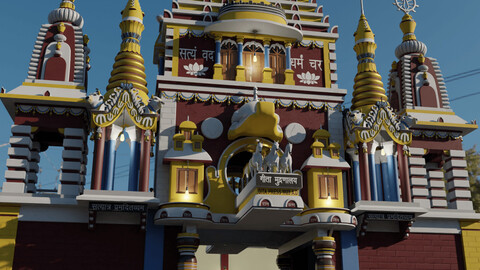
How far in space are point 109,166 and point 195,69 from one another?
6.57 meters

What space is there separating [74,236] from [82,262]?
3.86 ft

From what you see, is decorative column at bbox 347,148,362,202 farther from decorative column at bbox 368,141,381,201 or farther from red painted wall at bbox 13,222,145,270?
red painted wall at bbox 13,222,145,270

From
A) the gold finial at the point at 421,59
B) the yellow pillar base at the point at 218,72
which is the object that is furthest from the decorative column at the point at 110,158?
the gold finial at the point at 421,59

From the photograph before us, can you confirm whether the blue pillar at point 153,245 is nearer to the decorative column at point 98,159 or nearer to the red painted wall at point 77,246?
the red painted wall at point 77,246

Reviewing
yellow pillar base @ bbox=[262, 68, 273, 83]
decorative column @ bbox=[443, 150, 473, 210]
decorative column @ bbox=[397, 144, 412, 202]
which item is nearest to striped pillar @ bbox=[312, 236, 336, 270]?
decorative column @ bbox=[397, 144, 412, 202]

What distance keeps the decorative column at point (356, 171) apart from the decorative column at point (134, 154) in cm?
1014

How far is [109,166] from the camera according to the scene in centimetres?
2402

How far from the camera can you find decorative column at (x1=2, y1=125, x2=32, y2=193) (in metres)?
23.7

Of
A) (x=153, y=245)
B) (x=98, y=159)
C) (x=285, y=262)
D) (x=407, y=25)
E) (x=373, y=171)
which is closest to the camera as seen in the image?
(x=153, y=245)

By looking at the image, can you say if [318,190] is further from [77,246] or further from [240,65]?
[77,246]

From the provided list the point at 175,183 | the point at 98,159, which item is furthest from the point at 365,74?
the point at 98,159

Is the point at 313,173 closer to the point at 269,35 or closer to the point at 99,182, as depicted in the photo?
the point at 269,35

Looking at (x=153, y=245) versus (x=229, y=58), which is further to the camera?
(x=229, y=58)

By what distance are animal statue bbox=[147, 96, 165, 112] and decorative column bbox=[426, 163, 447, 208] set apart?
49.9 feet
